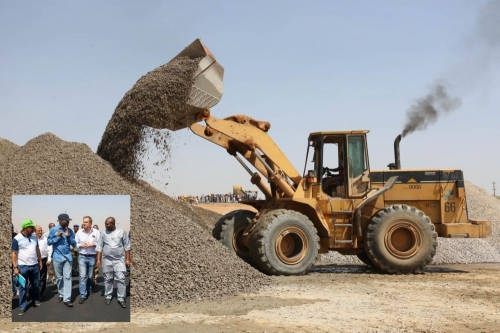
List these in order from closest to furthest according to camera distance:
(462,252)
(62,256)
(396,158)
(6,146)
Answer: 1. (62,256)
2. (396,158)
3. (462,252)
4. (6,146)

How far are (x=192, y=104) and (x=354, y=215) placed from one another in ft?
13.8

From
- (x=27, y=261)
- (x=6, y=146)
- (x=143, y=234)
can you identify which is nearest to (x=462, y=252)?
(x=143, y=234)

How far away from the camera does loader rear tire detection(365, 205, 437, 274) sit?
12.4 m

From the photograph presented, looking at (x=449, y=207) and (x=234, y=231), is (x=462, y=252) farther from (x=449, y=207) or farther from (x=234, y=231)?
(x=234, y=231)

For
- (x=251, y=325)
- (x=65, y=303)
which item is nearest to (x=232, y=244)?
(x=251, y=325)

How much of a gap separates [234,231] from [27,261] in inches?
266


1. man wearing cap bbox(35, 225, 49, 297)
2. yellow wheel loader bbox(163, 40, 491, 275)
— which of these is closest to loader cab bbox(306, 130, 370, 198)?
yellow wheel loader bbox(163, 40, 491, 275)

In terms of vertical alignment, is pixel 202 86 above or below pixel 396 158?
above

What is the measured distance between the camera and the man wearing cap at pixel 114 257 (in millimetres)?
5941

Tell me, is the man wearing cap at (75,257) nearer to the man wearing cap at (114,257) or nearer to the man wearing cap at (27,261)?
the man wearing cap at (114,257)

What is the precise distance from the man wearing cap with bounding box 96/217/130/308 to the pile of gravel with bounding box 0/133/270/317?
8.54 ft

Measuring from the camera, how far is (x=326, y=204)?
501 inches

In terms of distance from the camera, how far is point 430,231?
41.3 feet

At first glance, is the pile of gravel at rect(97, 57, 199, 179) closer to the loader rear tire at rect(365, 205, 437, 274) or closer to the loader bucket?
the loader bucket
